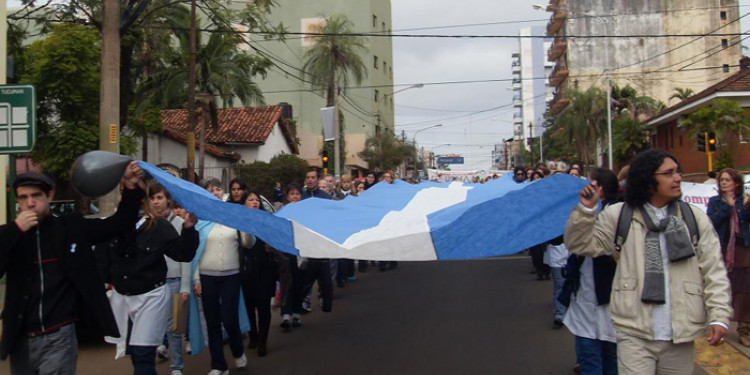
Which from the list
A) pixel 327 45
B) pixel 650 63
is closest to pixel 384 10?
pixel 650 63

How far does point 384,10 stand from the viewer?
72625 mm

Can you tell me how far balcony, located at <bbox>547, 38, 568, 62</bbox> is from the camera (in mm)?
62625

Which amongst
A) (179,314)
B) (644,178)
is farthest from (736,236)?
(179,314)

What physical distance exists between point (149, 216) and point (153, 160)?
2992 cm

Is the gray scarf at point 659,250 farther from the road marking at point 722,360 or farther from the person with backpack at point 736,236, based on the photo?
the person with backpack at point 736,236

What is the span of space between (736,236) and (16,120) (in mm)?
8149

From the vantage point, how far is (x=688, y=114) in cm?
3189

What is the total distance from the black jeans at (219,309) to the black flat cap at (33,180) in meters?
2.78

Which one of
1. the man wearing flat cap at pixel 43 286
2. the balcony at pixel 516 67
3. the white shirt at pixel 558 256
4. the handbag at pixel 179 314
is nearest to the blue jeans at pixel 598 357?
the white shirt at pixel 558 256

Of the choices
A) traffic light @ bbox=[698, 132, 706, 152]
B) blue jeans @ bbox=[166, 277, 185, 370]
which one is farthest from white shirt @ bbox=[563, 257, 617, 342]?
traffic light @ bbox=[698, 132, 706, 152]

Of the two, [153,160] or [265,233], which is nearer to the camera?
[265,233]

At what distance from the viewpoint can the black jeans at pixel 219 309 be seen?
6.58 metres

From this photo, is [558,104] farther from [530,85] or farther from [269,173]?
[530,85]

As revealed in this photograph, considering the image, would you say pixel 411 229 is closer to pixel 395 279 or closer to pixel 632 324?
pixel 632 324
